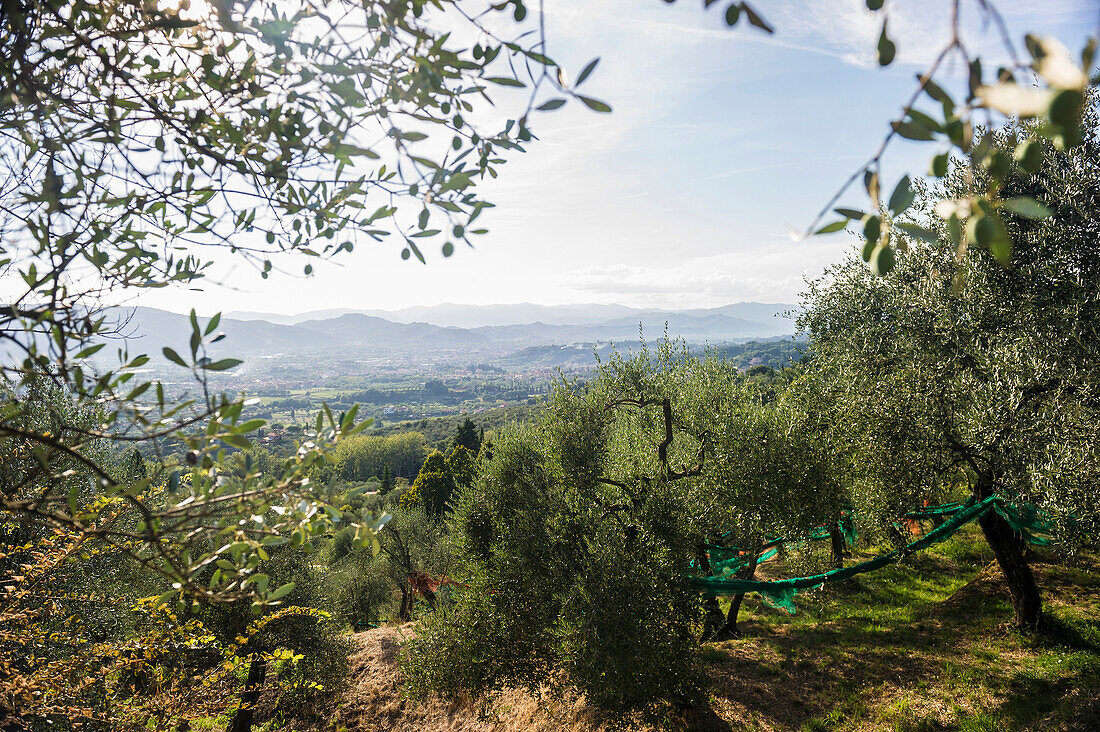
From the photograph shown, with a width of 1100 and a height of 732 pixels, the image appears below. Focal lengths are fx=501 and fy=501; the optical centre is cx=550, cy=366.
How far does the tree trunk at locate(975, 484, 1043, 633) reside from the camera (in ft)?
30.4

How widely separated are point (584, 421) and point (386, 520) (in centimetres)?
846

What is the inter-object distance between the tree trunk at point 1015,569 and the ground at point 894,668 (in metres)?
0.29

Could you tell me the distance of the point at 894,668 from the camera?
9.44 metres

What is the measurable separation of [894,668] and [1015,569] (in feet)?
9.53

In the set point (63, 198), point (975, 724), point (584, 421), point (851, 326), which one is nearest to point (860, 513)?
point (975, 724)

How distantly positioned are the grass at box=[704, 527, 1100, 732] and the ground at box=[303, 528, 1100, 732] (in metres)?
0.03

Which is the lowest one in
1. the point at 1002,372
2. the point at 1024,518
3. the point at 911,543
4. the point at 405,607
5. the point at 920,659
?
the point at 405,607

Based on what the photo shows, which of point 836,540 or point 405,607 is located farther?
point 405,607

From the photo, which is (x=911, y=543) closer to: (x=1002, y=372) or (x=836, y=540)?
(x=836, y=540)

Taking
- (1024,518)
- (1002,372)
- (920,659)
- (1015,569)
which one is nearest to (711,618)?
(920,659)

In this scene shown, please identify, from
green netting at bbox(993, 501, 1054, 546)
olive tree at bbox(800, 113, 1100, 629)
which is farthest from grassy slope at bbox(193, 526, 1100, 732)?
green netting at bbox(993, 501, 1054, 546)

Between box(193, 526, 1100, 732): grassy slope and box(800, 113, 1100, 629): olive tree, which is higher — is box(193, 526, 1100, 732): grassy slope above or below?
below

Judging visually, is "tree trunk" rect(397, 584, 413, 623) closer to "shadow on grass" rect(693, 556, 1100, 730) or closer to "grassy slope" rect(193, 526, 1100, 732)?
"grassy slope" rect(193, 526, 1100, 732)

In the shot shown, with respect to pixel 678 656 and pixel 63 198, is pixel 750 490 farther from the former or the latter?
pixel 63 198
